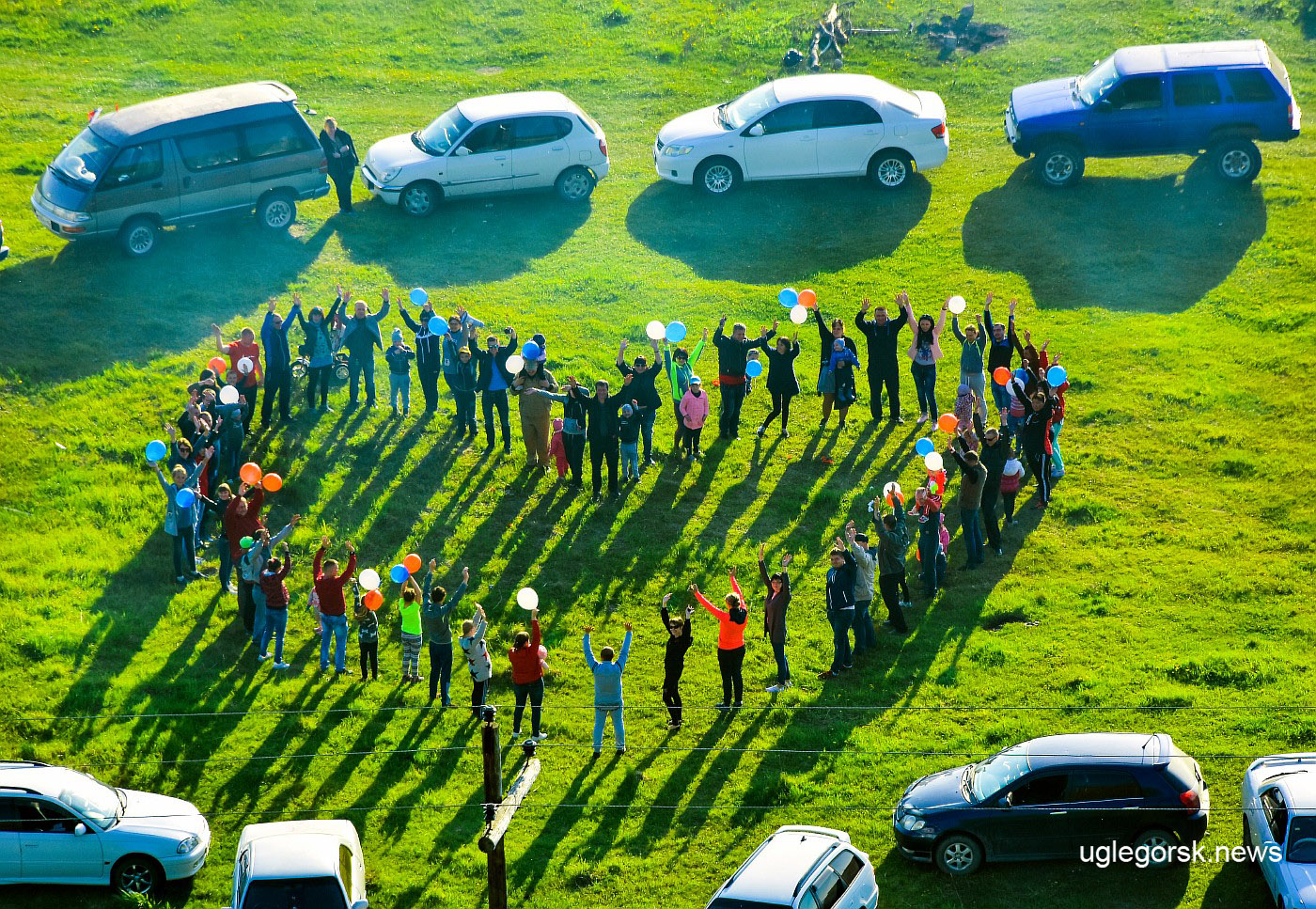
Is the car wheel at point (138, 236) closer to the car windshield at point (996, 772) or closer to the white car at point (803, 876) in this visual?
the white car at point (803, 876)

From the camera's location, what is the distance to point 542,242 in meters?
23.9

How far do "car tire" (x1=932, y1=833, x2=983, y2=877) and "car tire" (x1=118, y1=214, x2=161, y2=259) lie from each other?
1609cm

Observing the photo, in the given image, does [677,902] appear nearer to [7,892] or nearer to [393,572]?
[393,572]

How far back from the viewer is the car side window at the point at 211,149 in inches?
871

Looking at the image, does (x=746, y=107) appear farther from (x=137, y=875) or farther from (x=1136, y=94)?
(x=137, y=875)

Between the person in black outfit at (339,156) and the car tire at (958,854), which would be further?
the person in black outfit at (339,156)

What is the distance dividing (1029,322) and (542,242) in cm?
835

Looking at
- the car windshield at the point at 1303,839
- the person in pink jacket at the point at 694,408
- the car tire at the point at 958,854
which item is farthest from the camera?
the person in pink jacket at the point at 694,408

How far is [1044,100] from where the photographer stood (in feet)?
81.3

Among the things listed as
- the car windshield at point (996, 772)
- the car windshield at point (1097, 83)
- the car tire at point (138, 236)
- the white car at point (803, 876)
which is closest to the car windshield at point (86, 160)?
the car tire at point (138, 236)

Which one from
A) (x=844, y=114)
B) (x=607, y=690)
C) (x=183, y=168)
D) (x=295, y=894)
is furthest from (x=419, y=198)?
(x=295, y=894)

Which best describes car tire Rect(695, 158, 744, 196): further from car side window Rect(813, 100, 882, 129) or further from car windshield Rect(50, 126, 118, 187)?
car windshield Rect(50, 126, 118, 187)

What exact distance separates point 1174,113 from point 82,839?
20660 mm

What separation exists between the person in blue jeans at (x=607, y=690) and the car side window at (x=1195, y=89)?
52.1ft
